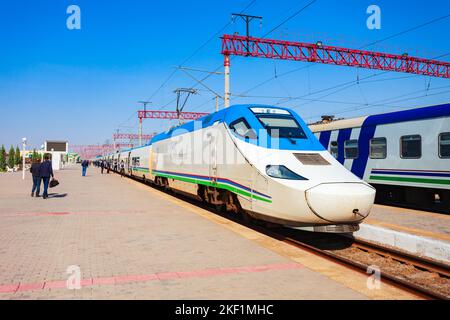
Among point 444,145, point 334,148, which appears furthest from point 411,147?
point 334,148

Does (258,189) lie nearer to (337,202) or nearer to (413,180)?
(337,202)

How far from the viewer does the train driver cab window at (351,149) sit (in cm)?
1521

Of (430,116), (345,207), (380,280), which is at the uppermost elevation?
(430,116)

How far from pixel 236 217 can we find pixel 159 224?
249 cm

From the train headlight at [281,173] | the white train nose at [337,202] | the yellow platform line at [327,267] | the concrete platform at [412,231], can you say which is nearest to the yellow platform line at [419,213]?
the concrete platform at [412,231]

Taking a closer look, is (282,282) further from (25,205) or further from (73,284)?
(25,205)

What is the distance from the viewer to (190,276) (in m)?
5.29

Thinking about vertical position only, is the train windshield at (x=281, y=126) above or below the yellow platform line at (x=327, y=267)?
above

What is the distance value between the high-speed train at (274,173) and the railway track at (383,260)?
1.96 ft

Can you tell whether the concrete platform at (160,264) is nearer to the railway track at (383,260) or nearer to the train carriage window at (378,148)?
the railway track at (383,260)

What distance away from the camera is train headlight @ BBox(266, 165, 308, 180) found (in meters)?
7.25

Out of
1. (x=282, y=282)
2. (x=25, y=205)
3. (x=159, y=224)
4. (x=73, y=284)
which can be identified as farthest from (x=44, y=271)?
(x=25, y=205)
